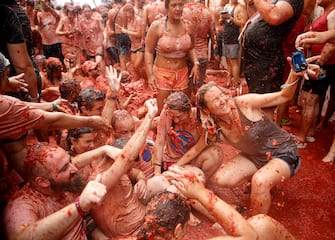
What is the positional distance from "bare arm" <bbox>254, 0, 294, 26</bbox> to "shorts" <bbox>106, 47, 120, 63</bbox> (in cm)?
602

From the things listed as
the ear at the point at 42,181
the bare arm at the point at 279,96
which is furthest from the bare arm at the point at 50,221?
the bare arm at the point at 279,96

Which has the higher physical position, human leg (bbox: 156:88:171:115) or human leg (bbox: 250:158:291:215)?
human leg (bbox: 156:88:171:115)

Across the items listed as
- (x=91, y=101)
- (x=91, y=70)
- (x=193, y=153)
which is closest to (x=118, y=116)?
(x=91, y=101)

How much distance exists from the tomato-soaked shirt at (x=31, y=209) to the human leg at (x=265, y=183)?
1.56 meters

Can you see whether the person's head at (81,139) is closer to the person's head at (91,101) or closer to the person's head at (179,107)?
the person's head at (91,101)

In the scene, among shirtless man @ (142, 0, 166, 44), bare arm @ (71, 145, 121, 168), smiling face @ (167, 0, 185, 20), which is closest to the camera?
bare arm @ (71, 145, 121, 168)

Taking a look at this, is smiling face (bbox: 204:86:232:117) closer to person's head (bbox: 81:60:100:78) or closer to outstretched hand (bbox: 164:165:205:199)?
outstretched hand (bbox: 164:165:205:199)

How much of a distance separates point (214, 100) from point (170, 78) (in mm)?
1582

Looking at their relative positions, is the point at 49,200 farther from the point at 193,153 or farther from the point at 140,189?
the point at 193,153

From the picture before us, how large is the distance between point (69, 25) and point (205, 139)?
691 centimetres

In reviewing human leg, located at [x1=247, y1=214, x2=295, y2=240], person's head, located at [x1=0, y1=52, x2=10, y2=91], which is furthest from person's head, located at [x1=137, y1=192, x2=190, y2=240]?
person's head, located at [x1=0, y1=52, x2=10, y2=91]

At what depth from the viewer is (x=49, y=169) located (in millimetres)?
1996

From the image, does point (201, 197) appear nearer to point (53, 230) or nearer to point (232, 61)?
point (53, 230)

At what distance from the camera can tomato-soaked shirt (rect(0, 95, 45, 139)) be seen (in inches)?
78.6
